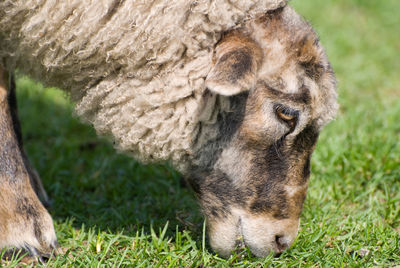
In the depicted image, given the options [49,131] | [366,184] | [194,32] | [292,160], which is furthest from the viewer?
[49,131]

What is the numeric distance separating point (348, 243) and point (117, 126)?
1.65m

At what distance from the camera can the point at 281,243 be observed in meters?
3.41

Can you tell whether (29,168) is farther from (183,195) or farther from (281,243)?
(281,243)

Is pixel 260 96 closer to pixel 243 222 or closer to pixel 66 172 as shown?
pixel 243 222

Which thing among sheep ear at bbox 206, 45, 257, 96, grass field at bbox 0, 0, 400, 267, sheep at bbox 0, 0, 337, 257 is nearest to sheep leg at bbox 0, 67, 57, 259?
sheep at bbox 0, 0, 337, 257

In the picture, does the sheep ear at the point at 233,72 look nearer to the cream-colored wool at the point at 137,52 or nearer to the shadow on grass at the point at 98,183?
the cream-colored wool at the point at 137,52

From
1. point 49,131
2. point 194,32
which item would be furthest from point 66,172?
point 194,32

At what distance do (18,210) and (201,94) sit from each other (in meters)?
1.31

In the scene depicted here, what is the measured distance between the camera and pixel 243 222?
337 cm

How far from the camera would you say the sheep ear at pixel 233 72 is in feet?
9.20

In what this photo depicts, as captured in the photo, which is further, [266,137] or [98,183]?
[98,183]

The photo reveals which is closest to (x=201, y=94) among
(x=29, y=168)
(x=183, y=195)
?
(x=183, y=195)

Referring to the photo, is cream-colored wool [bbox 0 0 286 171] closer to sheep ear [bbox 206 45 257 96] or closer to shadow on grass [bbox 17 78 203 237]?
sheep ear [bbox 206 45 257 96]

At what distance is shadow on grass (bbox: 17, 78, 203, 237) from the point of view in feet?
13.0
